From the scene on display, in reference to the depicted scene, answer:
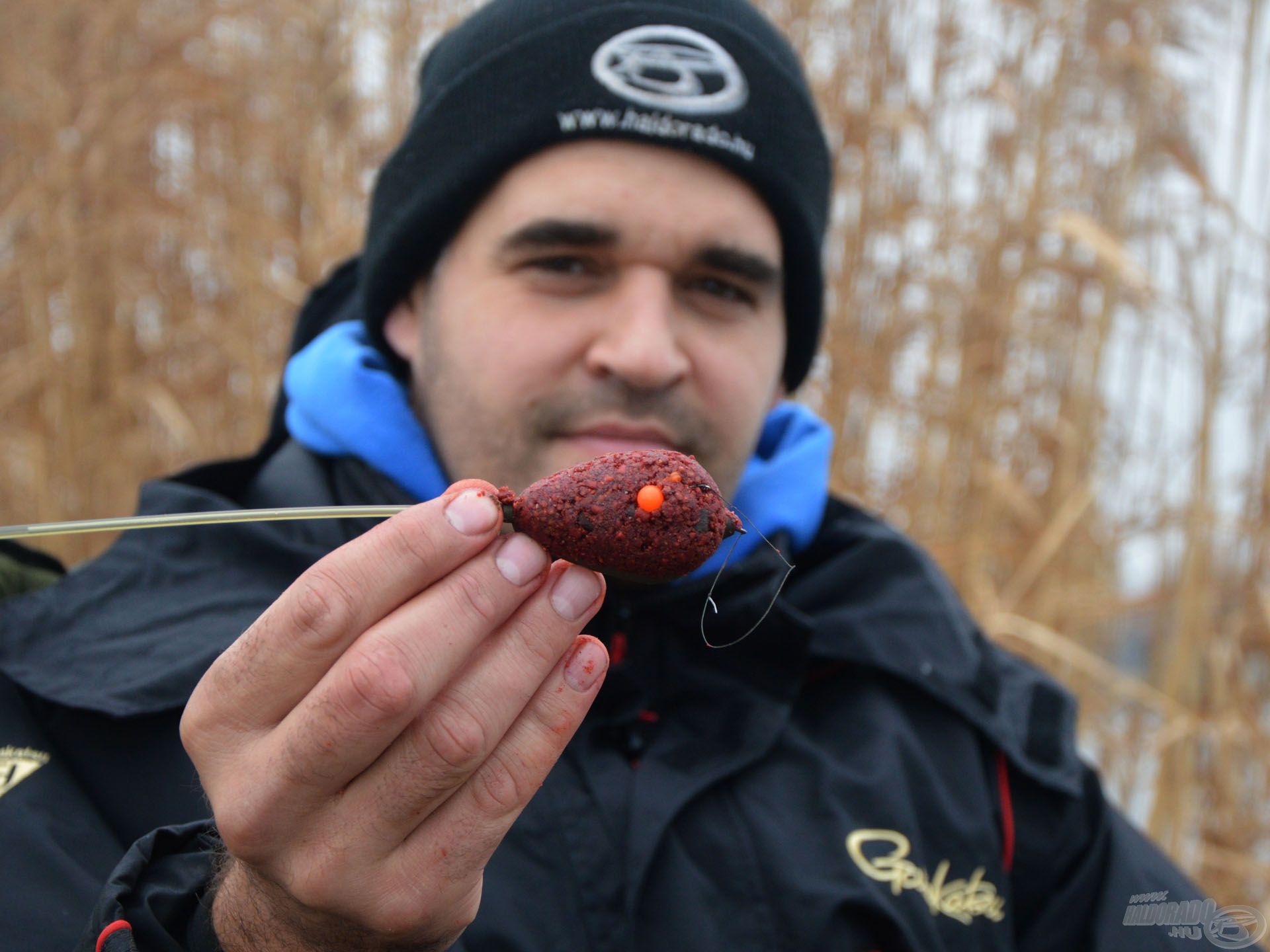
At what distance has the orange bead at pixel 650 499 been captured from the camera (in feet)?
3.71

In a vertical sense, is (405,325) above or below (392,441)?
above

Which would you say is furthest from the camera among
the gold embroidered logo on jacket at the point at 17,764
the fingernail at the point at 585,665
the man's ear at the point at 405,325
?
the man's ear at the point at 405,325

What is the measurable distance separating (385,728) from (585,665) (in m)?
0.24

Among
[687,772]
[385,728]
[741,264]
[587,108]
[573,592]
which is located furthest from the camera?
[741,264]

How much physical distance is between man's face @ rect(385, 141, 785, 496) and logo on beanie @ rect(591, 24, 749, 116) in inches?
4.4

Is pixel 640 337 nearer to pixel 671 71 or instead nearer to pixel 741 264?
pixel 741 264

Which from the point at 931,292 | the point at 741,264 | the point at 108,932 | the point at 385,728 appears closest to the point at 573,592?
the point at 385,728

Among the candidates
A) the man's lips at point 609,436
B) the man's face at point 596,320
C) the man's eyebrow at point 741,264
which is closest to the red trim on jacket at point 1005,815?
the man's face at point 596,320

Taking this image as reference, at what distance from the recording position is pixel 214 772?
102 centimetres

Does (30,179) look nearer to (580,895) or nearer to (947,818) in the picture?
(580,895)

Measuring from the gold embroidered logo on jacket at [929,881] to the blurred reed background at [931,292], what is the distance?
1.44 metres

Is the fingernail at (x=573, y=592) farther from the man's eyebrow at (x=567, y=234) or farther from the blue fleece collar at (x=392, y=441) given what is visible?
the man's eyebrow at (x=567, y=234)

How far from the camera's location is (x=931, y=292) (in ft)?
A: 13.2

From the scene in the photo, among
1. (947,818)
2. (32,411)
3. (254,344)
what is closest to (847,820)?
(947,818)
